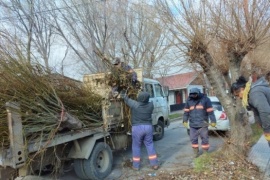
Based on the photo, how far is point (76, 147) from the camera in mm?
5434

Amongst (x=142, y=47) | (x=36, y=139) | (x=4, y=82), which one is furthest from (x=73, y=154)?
(x=142, y=47)

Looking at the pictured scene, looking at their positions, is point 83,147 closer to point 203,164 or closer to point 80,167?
point 80,167

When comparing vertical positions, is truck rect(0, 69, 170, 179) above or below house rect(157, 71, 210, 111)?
below

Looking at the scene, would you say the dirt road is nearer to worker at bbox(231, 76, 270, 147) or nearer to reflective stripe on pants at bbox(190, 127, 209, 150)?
reflective stripe on pants at bbox(190, 127, 209, 150)

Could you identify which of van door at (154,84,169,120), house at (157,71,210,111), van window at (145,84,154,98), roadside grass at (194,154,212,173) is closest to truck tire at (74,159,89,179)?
roadside grass at (194,154,212,173)

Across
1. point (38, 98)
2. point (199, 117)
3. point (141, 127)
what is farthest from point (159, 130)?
point (38, 98)

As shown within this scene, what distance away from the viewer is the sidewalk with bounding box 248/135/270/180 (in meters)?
5.04

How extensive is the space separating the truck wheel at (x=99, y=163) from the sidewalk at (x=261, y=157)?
2947 millimetres

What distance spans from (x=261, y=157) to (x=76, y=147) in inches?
151

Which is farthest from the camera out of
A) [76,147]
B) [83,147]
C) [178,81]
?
[178,81]

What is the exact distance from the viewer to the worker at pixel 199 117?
662 cm

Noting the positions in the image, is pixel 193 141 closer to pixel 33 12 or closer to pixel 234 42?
pixel 234 42

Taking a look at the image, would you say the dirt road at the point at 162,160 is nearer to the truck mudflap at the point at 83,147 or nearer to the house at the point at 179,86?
the truck mudflap at the point at 83,147

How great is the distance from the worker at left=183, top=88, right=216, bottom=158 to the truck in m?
1.56
